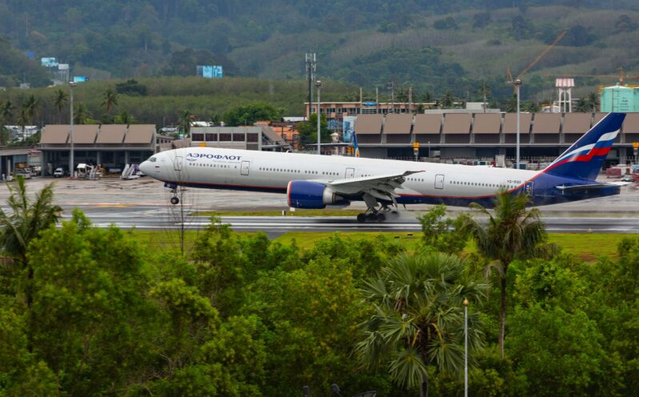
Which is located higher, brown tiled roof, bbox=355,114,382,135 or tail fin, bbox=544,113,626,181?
brown tiled roof, bbox=355,114,382,135

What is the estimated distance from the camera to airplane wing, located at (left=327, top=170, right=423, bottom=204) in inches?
2591

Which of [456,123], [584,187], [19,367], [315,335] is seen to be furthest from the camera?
[456,123]

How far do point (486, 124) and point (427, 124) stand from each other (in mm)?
6277

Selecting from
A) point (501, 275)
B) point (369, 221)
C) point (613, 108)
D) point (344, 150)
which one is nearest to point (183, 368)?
point (501, 275)

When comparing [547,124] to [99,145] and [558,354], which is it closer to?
[99,145]

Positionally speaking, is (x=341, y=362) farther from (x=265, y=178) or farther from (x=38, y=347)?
(x=265, y=178)

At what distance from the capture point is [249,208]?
244 ft

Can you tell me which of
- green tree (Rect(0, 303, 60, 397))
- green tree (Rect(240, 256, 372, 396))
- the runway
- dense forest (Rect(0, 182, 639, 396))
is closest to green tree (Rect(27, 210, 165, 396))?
dense forest (Rect(0, 182, 639, 396))

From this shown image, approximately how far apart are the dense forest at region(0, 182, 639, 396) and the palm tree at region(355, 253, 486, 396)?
0.04m

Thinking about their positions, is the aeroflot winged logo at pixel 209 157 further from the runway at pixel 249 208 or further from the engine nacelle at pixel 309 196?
the engine nacelle at pixel 309 196

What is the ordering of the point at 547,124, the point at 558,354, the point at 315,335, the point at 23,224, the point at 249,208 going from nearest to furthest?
1. the point at 23,224
2. the point at 558,354
3. the point at 315,335
4. the point at 249,208
5. the point at 547,124

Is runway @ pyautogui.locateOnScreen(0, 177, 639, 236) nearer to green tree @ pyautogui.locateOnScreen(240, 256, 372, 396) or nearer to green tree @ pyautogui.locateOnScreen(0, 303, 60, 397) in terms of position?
green tree @ pyautogui.locateOnScreen(240, 256, 372, 396)

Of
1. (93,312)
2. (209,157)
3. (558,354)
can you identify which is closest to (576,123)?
(209,157)

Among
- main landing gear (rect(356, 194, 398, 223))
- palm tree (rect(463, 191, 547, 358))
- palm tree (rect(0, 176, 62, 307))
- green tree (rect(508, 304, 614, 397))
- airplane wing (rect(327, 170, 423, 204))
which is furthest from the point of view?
main landing gear (rect(356, 194, 398, 223))
